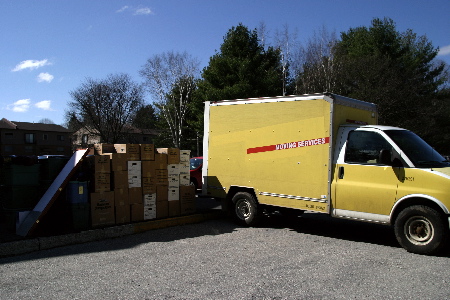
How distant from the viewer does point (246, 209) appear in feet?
28.1

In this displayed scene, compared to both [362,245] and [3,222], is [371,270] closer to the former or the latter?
[362,245]

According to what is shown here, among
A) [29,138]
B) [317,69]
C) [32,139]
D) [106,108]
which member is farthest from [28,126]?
[317,69]

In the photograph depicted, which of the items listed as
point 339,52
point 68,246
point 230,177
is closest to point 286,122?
point 230,177

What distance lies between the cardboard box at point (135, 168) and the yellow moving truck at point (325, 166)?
5.90 ft

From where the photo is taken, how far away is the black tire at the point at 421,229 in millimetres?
5762

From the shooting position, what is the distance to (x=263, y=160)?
26.6ft

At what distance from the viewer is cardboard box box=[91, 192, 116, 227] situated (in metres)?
7.46

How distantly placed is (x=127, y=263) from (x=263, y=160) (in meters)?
3.78

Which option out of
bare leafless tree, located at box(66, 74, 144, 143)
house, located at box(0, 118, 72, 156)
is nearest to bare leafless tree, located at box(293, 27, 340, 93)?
bare leafless tree, located at box(66, 74, 144, 143)

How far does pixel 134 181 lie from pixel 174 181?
113 cm

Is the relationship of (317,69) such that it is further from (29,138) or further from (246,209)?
(29,138)

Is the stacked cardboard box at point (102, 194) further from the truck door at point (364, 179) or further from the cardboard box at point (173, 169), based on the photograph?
the truck door at point (364, 179)

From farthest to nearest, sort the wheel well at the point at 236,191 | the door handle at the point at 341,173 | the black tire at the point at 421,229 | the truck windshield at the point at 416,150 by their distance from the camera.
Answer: the wheel well at the point at 236,191 < the door handle at the point at 341,173 < the truck windshield at the point at 416,150 < the black tire at the point at 421,229

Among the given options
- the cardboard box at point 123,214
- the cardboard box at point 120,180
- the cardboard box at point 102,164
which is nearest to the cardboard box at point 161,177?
the cardboard box at point 120,180
